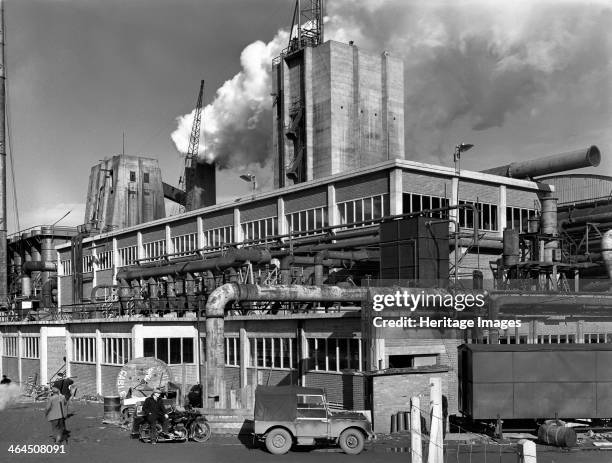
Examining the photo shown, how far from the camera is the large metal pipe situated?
5275 centimetres

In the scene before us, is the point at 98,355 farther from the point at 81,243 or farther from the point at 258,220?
the point at 81,243

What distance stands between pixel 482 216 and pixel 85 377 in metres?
26.3

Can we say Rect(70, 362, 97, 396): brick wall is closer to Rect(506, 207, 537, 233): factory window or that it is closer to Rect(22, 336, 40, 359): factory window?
Rect(22, 336, 40, 359): factory window

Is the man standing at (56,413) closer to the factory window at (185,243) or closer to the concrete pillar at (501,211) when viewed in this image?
the concrete pillar at (501,211)

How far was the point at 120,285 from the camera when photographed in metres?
54.9

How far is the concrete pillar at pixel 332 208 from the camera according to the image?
44281 mm

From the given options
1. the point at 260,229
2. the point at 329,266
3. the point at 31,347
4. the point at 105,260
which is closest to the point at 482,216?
the point at 329,266

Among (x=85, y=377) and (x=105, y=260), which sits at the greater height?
(x=105, y=260)

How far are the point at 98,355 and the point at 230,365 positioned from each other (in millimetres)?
8835

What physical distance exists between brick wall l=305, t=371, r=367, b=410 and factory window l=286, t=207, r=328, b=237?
1542 centimetres

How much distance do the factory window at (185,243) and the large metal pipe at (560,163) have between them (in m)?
27.3

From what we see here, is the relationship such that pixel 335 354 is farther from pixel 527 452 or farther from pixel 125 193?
pixel 125 193

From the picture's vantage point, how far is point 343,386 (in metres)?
28.0

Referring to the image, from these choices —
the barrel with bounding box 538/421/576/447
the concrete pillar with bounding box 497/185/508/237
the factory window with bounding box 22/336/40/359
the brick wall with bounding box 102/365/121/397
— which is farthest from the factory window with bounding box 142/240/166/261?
the barrel with bounding box 538/421/576/447
